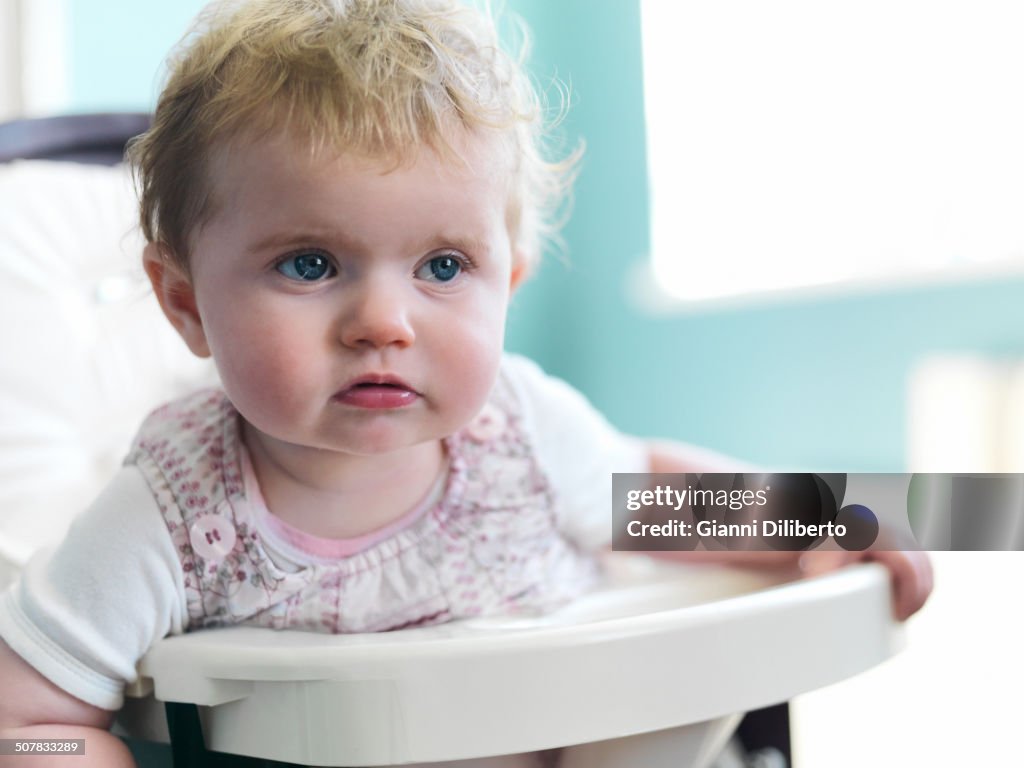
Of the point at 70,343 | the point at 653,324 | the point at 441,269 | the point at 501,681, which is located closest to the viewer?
the point at 501,681

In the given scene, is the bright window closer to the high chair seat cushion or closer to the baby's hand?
the baby's hand

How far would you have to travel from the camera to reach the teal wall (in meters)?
1.22

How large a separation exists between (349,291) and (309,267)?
0.07 ft

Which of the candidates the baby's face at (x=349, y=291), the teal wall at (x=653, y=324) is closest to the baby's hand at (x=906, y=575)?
the baby's face at (x=349, y=291)

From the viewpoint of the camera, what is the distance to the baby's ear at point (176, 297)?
1.61 ft

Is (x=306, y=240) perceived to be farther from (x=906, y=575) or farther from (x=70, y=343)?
(x=70, y=343)

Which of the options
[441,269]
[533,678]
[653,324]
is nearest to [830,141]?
[653,324]

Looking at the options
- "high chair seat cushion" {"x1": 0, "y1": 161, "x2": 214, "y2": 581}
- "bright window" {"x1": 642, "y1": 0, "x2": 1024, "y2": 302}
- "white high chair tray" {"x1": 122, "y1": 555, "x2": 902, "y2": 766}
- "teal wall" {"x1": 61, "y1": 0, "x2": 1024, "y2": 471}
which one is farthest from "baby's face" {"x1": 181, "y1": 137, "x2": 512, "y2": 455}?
"bright window" {"x1": 642, "y1": 0, "x2": 1024, "y2": 302}

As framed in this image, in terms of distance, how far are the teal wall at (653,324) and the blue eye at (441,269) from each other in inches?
30.6

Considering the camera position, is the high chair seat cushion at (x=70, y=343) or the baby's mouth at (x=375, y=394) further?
the high chair seat cushion at (x=70, y=343)

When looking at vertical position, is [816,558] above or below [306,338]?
below

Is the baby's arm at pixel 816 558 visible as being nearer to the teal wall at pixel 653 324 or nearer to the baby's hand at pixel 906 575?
the baby's hand at pixel 906 575

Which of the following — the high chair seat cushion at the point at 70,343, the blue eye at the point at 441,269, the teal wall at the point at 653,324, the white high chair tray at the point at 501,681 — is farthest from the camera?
the teal wall at the point at 653,324

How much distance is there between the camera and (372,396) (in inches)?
16.9
